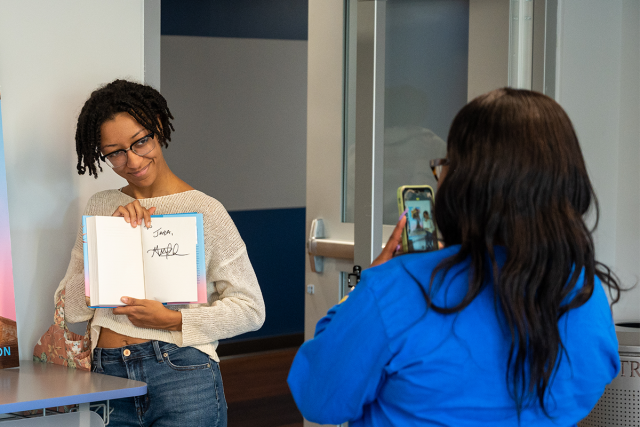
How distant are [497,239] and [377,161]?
103 centimetres

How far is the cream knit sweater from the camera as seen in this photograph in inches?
66.6

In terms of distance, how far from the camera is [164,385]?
1.67 metres

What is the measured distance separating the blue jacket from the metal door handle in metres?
1.73

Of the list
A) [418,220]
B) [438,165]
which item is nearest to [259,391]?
[418,220]

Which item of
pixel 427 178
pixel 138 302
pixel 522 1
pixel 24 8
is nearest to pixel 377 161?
pixel 427 178

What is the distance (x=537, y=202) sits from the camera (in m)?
0.92

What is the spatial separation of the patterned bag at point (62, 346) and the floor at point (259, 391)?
2326 mm

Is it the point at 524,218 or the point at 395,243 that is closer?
the point at 524,218

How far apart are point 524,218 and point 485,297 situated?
0.42 ft

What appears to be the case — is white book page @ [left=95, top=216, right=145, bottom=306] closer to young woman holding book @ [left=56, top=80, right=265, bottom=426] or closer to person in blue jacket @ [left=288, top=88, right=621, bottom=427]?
young woman holding book @ [left=56, top=80, right=265, bottom=426]

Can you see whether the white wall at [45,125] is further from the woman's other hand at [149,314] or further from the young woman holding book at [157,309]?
the woman's other hand at [149,314]

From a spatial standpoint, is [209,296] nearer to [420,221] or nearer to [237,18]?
[420,221]

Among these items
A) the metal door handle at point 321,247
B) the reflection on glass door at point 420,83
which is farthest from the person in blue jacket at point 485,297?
the metal door handle at point 321,247

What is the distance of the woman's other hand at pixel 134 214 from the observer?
1700mm
